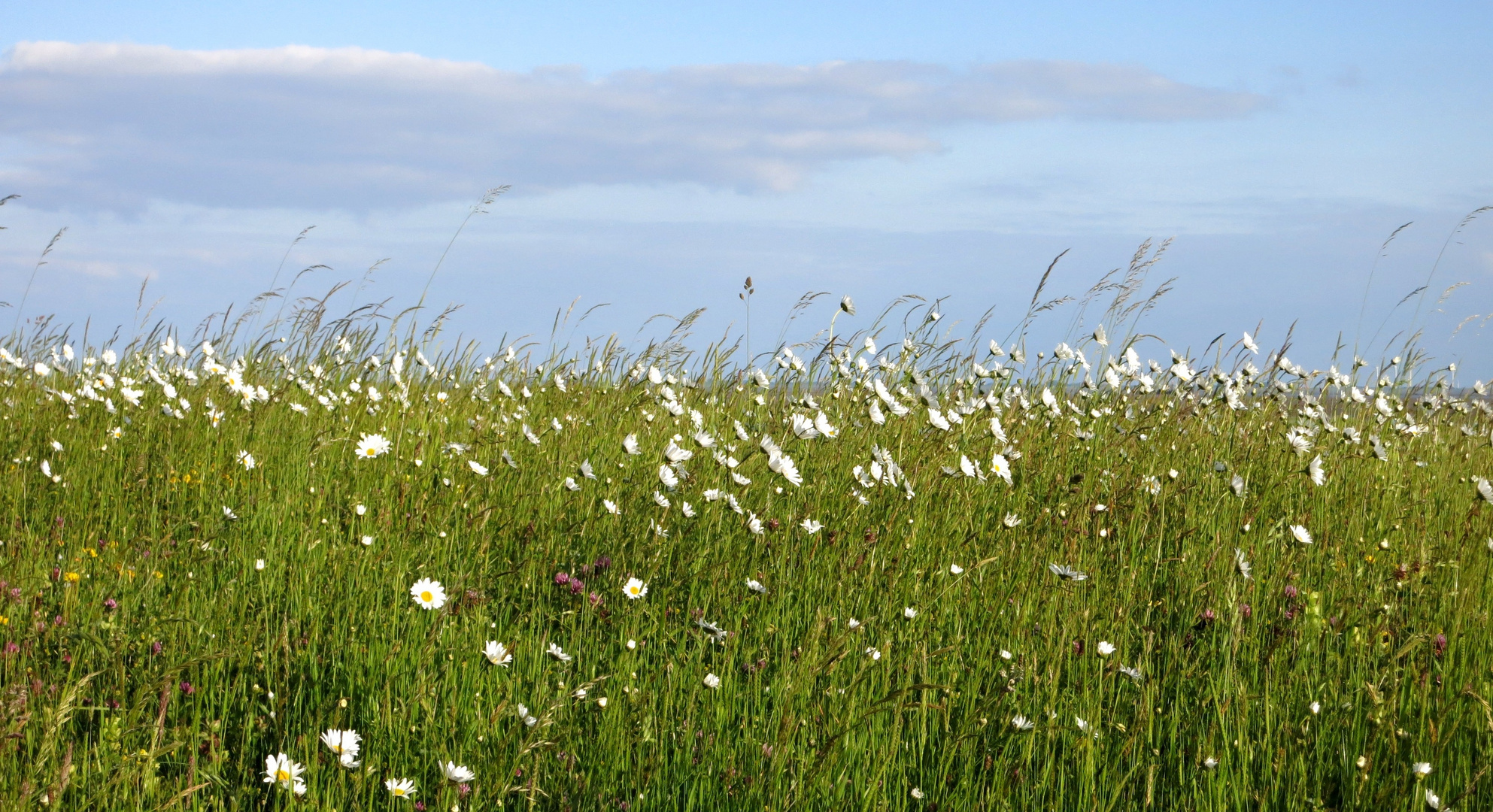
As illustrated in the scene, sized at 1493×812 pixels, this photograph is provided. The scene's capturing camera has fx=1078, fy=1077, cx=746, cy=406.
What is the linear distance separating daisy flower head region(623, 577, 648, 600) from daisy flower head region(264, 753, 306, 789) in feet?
3.46

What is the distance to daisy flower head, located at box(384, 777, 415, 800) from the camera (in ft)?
6.65

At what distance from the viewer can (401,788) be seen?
2025mm

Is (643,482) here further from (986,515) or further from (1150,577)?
(1150,577)

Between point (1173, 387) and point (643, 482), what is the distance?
3.48 meters

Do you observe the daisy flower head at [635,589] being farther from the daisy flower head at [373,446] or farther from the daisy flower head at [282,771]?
the daisy flower head at [373,446]

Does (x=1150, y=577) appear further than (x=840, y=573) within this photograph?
Yes

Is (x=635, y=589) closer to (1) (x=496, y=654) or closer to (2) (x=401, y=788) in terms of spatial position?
(1) (x=496, y=654)

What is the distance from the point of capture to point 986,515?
158 inches

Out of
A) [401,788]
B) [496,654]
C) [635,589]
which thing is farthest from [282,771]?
[635,589]

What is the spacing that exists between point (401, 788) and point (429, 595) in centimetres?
81

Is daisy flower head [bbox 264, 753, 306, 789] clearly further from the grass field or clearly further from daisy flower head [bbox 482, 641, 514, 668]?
daisy flower head [bbox 482, 641, 514, 668]

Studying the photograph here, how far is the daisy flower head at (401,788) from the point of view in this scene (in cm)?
203

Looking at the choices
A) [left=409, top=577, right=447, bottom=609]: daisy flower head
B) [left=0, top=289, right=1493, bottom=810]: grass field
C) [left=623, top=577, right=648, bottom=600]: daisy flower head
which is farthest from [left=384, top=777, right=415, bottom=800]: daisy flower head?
[left=623, top=577, right=648, bottom=600]: daisy flower head

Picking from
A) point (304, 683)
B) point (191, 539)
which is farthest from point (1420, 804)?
point (191, 539)
